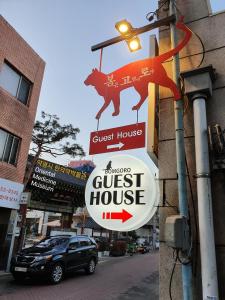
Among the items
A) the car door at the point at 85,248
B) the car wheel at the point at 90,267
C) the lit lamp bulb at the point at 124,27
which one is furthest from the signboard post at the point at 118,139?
the car wheel at the point at 90,267

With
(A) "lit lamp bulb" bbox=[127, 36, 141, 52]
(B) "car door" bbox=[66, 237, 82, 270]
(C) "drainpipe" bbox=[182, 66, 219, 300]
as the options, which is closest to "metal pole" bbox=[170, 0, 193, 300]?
(C) "drainpipe" bbox=[182, 66, 219, 300]

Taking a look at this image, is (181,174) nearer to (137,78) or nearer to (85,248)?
(137,78)

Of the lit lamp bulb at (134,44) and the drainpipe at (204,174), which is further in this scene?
the lit lamp bulb at (134,44)

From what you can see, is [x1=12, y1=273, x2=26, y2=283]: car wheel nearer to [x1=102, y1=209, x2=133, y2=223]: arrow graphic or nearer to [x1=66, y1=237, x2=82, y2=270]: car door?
[x1=66, y1=237, x2=82, y2=270]: car door

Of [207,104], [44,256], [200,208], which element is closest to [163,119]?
[207,104]

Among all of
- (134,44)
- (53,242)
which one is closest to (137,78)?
(134,44)

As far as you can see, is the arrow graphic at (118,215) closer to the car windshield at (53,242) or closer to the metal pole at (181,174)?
the metal pole at (181,174)

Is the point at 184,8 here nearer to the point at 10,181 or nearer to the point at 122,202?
the point at 122,202

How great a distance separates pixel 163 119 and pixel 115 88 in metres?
0.89

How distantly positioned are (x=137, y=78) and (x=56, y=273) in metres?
9.14

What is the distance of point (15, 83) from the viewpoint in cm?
1362

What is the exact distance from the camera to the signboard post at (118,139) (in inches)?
141

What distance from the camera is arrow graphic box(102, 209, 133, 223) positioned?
3.12 meters

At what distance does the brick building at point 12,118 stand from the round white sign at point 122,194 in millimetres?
9822
